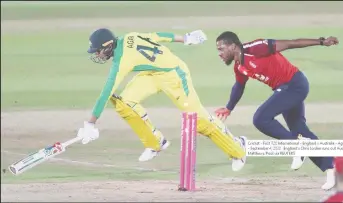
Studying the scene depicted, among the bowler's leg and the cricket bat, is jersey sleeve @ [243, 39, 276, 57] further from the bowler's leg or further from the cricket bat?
the cricket bat

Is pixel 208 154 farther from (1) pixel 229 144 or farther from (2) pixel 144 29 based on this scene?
(2) pixel 144 29

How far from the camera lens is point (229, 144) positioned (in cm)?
947

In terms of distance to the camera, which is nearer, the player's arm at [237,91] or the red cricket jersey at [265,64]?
the red cricket jersey at [265,64]

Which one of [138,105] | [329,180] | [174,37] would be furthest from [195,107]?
[329,180]

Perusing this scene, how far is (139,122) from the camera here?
374 inches

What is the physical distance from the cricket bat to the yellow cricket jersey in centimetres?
46

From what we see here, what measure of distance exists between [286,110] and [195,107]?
0.70m

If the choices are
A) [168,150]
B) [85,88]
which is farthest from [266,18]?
[168,150]

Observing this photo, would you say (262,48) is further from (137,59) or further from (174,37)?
(137,59)

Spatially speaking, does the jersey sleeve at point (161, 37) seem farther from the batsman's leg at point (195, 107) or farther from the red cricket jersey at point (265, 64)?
the red cricket jersey at point (265, 64)

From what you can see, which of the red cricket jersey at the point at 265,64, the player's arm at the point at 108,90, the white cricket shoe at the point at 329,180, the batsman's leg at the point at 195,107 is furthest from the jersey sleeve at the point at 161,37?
the white cricket shoe at the point at 329,180

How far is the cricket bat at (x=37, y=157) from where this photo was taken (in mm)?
9305

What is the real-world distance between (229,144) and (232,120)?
2.21 feet

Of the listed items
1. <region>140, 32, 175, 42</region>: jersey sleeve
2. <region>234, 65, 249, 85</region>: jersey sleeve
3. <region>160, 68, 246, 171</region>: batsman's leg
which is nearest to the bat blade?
<region>160, 68, 246, 171</region>: batsman's leg
